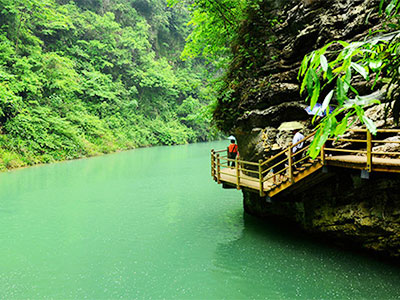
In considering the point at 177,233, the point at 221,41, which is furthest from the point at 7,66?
the point at 177,233

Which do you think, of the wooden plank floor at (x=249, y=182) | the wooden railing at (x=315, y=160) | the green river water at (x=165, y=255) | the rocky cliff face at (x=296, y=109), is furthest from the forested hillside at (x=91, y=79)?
the wooden railing at (x=315, y=160)

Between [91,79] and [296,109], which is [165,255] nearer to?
[296,109]

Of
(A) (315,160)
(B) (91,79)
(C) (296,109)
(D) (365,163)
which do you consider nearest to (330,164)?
(A) (315,160)

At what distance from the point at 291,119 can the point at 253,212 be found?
3.53 meters

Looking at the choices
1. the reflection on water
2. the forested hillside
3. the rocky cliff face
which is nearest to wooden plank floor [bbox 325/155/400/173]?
the rocky cliff face

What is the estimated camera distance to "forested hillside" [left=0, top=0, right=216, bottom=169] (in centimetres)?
2347

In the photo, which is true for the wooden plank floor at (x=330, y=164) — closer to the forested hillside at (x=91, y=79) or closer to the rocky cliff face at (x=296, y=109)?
the rocky cliff face at (x=296, y=109)

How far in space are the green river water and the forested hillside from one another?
4514 mm

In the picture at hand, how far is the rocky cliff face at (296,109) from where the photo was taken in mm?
6628

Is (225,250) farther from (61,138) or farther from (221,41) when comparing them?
(61,138)

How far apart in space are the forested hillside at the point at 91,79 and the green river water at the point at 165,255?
4.51 m

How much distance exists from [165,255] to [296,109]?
5.57 m

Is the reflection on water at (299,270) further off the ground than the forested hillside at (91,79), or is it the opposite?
the forested hillside at (91,79)

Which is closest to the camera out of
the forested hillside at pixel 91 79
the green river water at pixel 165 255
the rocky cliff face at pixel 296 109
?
the green river water at pixel 165 255
